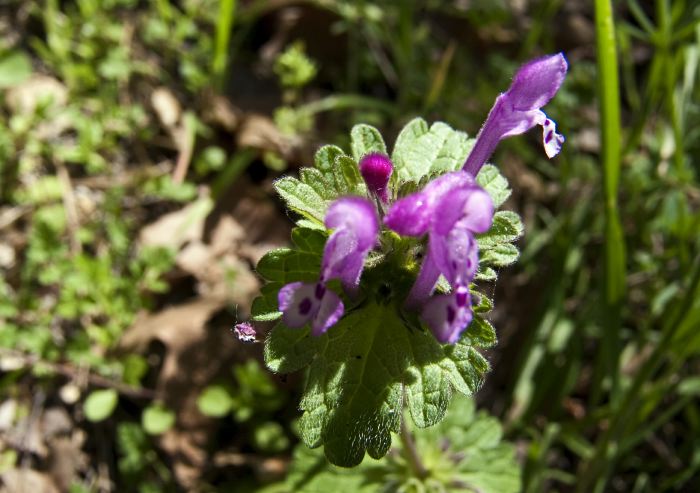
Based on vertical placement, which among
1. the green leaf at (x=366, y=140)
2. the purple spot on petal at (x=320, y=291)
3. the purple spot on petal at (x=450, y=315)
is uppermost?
the purple spot on petal at (x=450, y=315)

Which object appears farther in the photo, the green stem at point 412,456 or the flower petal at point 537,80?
the green stem at point 412,456

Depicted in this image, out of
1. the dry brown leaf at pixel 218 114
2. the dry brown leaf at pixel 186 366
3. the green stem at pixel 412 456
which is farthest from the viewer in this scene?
the dry brown leaf at pixel 218 114

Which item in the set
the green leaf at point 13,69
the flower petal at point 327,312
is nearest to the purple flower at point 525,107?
the flower petal at point 327,312

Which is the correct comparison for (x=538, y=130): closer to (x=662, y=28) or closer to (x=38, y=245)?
(x=662, y=28)

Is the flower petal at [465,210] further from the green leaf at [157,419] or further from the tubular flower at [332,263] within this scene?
the green leaf at [157,419]

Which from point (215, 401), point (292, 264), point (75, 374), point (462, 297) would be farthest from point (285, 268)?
point (75, 374)

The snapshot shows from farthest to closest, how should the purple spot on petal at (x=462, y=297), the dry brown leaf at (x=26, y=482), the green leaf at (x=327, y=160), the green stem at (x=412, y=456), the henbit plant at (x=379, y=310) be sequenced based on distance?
the dry brown leaf at (x=26, y=482) < the green stem at (x=412, y=456) < the green leaf at (x=327, y=160) < the henbit plant at (x=379, y=310) < the purple spot on petal at (x=462, y=297)

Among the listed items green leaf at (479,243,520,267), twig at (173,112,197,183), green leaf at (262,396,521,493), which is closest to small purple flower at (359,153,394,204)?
green leaf at (479,243,520,267)
